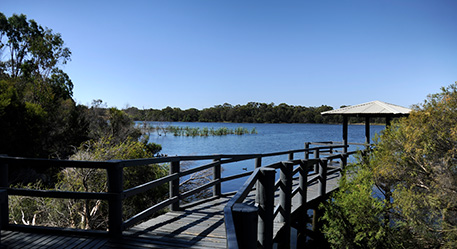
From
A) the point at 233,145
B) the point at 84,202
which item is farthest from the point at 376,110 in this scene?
the point at 233,145

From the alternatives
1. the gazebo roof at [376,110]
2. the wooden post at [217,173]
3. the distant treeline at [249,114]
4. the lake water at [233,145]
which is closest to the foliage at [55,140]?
the wooden post at [217,173]

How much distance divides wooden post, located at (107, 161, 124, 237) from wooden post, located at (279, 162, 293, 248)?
2491 millimetres

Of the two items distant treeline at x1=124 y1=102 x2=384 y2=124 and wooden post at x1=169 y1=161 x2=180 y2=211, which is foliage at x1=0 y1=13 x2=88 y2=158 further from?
distant treeline at x1=124 y1=102 x2=384 y2=124

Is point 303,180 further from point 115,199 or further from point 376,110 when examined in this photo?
point 376,110

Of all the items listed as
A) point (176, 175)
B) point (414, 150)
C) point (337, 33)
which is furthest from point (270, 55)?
point (176, 175)

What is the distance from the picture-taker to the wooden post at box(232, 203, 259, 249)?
4.91 feet

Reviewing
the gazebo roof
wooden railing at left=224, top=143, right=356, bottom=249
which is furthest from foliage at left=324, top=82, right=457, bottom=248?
the gazebo roof

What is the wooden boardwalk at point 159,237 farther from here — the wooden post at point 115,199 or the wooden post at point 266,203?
the wooden post at point 266,203

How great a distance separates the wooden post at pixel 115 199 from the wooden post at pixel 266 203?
156cm

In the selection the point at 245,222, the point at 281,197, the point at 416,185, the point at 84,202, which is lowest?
the point at 84,202

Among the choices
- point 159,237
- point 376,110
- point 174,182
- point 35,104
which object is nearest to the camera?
point 159,237

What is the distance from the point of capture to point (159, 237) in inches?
140

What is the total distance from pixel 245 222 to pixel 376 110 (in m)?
13.1

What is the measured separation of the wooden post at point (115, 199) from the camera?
3.26 meters
